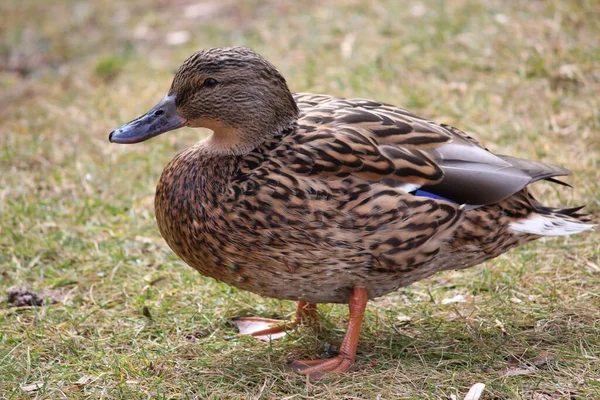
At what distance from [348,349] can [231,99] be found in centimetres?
119

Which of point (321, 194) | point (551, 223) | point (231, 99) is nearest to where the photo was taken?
point (321, 194)

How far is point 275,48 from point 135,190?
8.30 feet

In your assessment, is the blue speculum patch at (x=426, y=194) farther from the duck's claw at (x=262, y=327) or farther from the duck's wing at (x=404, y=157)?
the duck's claw at (x=262, y=327)

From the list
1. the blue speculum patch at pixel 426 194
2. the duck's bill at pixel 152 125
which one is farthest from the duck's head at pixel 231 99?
the blue speculum patch at pixel 426 194

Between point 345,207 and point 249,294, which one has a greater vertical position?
point 345,207

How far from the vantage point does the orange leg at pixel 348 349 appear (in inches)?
143

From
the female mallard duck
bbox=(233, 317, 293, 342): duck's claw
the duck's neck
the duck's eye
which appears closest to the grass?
bbox=(233, 317, 293, 342): duck's claw

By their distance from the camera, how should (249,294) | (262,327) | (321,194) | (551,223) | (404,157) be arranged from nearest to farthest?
(321,194), (404,157), (551,223), (262,327), (249,294)

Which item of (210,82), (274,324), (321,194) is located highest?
(210,82)

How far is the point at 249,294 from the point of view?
14.5 ft

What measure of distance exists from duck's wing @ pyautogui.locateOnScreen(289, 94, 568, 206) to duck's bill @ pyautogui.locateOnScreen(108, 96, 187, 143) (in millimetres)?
560

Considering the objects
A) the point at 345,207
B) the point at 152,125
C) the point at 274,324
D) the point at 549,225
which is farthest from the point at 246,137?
A: the point at 549,225

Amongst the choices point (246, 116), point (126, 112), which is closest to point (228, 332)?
point (246, 116)

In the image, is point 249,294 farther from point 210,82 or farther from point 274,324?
point 210,82
